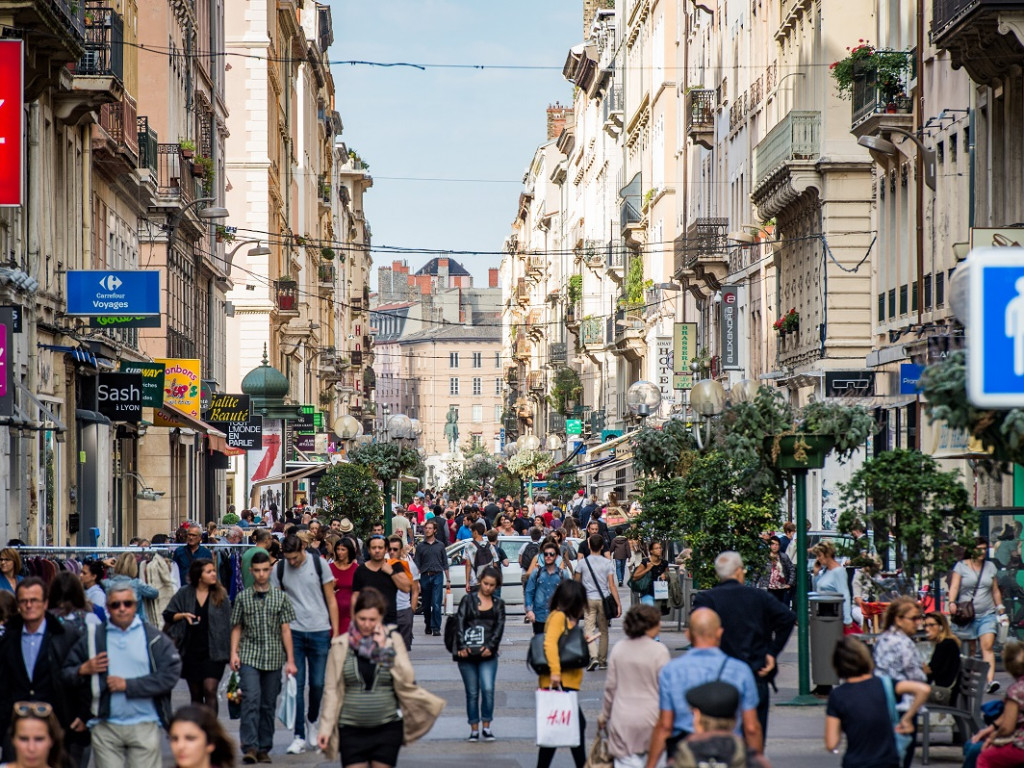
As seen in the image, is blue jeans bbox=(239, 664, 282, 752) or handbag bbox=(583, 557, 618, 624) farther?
handbag bbox=(583, 557, 618, 624)

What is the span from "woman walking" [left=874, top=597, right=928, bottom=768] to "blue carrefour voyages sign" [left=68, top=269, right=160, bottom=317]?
57.1 ft

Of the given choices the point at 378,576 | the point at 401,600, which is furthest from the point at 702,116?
the point at 378,576

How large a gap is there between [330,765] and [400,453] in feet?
81.5

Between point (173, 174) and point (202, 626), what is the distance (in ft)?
100

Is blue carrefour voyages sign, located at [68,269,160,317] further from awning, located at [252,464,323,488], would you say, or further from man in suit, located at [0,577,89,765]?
man in suit, located at [0,577,89,765]

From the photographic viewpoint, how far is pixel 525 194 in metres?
154

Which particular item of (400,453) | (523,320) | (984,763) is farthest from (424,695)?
(523,320)

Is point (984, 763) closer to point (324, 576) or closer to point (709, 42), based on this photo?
point (324, 576)

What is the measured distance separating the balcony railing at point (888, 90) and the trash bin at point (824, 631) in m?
15.7

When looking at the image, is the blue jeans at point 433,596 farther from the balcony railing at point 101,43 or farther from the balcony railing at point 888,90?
the balcony railing at point 888,90

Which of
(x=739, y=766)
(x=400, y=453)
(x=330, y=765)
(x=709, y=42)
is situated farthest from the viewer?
(x=709, y=42)

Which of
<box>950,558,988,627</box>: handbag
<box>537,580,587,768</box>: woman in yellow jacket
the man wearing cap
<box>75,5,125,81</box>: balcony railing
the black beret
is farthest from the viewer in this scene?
<box>75,5,125,81</box>: balcony railing

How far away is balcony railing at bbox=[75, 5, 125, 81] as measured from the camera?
29.6m

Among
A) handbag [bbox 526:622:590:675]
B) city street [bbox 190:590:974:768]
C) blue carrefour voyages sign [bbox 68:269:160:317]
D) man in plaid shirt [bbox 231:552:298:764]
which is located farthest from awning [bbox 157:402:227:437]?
handbag [bbox 526:622:590:675]
